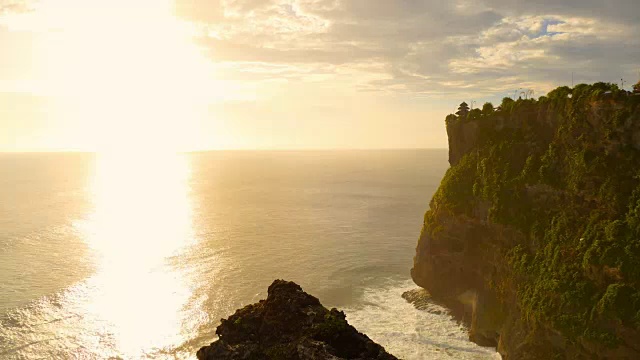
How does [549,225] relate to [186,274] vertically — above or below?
above

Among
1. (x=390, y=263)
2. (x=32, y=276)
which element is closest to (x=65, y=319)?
(x=32, y=276)

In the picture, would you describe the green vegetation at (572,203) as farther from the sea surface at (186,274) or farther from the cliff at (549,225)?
the sea surface at (186,274)

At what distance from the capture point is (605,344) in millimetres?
33594

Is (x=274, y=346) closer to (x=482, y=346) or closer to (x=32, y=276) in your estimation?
(x=482, y=346)

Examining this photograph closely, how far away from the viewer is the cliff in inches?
1385

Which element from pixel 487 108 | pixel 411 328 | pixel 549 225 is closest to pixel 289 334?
pixel 549 225

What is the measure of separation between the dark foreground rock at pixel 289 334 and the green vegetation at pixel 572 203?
21105mm

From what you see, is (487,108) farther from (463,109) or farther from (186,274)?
(186,274)

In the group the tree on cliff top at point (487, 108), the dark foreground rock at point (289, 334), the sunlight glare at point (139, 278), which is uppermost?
the tree on cliff top at point (487, 108)

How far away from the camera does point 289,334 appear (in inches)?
1046

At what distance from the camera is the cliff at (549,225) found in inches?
1385

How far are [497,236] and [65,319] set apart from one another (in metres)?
56.1

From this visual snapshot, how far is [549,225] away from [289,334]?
2987 cm

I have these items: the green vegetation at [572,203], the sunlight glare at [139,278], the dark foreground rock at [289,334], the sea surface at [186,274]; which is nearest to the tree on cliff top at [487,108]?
the green vegetation at [572,203]
